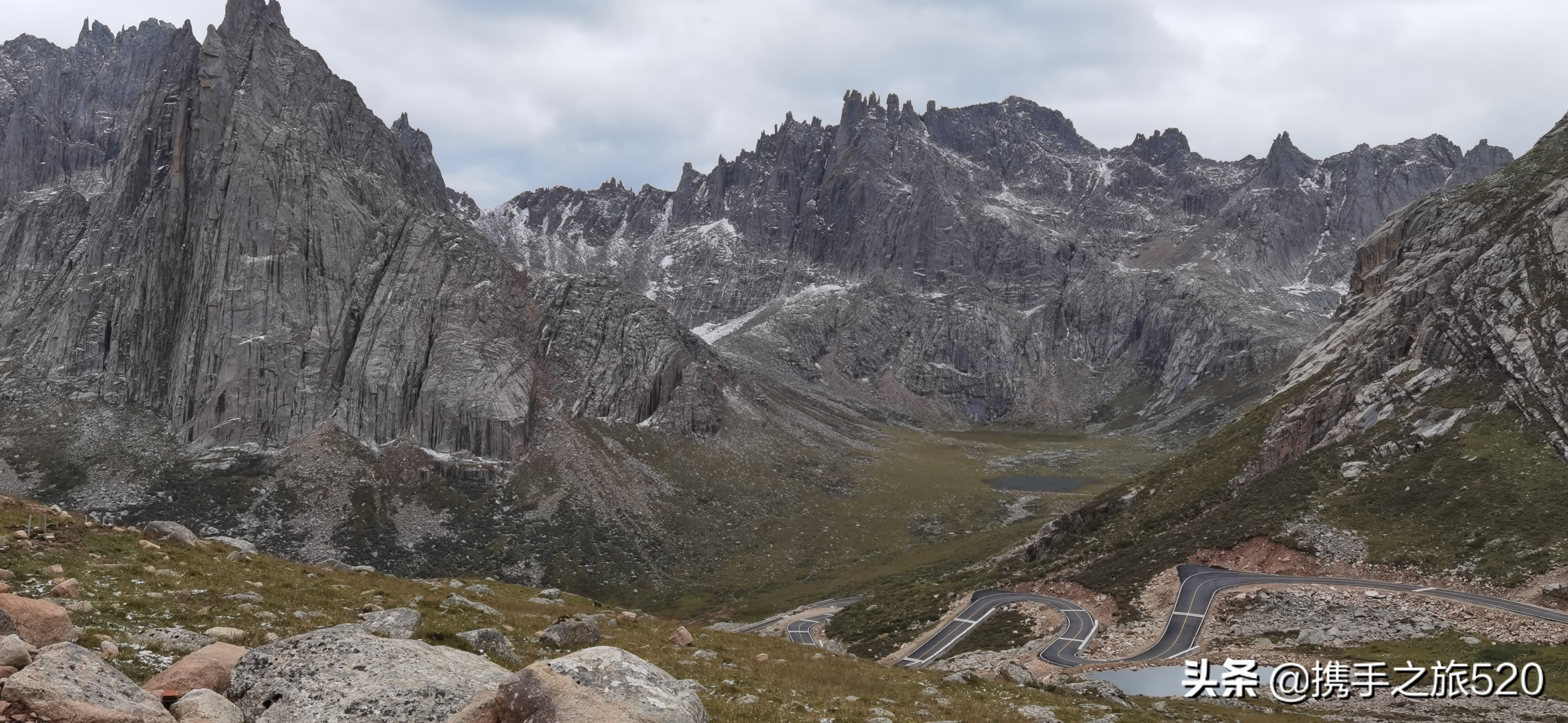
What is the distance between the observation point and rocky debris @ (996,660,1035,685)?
41656 millimetres

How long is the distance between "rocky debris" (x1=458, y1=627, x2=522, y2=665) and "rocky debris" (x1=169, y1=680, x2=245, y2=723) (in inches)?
377

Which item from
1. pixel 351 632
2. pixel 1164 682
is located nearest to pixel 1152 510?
pixel 1164 682

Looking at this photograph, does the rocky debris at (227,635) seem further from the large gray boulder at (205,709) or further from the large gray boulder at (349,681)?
the large gray boulder at (205,709)

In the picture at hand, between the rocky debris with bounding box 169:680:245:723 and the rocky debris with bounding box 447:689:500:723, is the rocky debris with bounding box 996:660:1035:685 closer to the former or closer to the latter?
the rocky debris with bounding box 447:689:500:723

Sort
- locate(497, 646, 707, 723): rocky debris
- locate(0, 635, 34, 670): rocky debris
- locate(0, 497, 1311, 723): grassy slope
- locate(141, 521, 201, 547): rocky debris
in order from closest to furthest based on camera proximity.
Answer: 1. locate(497, 646, 707, 723): rocky debris
2. locate(0, 635, 34, 670): rocky debris
3. locate(0, 497, 1311, 723): grassy slope
4. locate(141, 521, 201, 547): rocky debris

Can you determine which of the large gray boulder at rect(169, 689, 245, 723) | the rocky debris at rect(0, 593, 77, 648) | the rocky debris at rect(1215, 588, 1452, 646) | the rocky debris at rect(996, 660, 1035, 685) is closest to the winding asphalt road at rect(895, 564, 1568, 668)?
the rocky debris at rect(1215, 588, 1452, 646)

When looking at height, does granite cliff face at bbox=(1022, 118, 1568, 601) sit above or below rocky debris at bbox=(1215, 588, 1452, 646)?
above

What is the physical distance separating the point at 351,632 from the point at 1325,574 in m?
82.5

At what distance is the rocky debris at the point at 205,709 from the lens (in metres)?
13.1

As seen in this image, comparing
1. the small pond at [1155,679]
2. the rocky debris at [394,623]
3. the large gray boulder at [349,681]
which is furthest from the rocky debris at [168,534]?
the small pond at [1155,679]

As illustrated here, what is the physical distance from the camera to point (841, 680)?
31.3 metres

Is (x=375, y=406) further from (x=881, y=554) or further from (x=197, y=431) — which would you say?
(x=881, y=554)

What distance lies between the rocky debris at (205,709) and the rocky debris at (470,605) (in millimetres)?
18458

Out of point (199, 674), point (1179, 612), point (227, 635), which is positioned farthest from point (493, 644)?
point (1179, 612)
